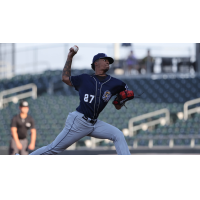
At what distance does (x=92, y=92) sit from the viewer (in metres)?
4.86

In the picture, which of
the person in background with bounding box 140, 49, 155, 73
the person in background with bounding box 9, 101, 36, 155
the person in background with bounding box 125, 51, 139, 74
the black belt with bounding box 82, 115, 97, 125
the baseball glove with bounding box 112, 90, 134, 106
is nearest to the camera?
the black belt with bounding box 82, 115, 97, 125

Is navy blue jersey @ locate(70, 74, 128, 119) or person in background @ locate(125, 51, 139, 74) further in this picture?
person in background @ locate(125, 51, 139, 74)

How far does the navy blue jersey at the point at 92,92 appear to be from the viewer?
4859 mm

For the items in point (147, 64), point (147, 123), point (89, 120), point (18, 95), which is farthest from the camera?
point (147, 64)

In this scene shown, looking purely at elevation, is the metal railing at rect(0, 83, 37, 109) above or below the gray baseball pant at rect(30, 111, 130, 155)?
above

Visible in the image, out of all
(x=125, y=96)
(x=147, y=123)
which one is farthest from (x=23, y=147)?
(x=147, y=123)

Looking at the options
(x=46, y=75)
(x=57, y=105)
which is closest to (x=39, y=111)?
(x=57, y=105)

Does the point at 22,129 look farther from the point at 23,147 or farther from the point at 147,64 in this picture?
the point at 147,64

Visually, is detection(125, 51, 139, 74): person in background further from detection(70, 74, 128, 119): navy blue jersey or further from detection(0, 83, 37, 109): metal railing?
detection(70, 74, 128, 119): navy blue jersey

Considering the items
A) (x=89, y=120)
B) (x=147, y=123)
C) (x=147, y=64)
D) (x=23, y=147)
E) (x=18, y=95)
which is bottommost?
(x=23, y=147)

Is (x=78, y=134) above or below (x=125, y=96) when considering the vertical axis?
below

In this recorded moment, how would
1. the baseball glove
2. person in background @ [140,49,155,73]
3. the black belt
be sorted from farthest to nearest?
person in background @ [140,49,155,73] < the baseball glove < the black belt

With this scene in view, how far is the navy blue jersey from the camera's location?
191 inches

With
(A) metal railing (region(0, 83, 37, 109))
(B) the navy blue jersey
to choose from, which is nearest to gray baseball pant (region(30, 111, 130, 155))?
(B) the navy blue jersey
